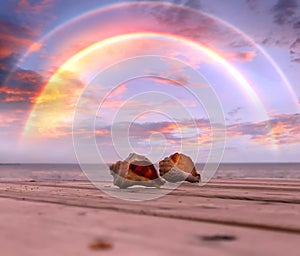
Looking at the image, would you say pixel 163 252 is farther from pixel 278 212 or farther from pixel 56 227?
pixel 278 212

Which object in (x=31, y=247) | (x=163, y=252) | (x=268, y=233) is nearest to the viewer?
(x=163, y=252)

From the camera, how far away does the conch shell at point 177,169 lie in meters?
10.3

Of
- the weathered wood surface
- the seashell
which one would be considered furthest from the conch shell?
the weathered wood surface

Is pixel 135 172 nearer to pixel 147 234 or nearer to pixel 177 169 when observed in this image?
pixel 177 169

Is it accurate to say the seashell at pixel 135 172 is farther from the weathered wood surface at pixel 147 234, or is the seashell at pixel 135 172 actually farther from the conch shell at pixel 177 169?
the weathered wood surface at pixel 147 234

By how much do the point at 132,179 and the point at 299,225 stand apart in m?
6.36

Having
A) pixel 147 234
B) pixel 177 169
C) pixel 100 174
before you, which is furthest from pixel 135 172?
pixel 100 174

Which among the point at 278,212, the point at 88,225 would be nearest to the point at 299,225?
the point at 278,212

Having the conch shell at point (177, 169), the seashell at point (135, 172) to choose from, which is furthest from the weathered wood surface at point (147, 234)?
the conch shell at point (177, 169)

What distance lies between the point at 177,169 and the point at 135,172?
1981 mm

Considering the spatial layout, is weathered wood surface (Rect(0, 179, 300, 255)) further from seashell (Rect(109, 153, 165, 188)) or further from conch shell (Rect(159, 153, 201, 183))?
conch shell (Rect(159, 153, 201, 183))

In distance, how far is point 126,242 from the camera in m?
1.87

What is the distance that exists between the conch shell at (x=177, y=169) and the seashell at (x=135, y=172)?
1079mm

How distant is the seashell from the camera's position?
27.9ft
